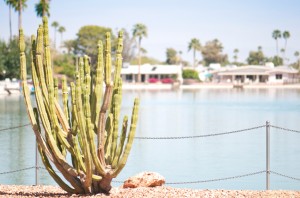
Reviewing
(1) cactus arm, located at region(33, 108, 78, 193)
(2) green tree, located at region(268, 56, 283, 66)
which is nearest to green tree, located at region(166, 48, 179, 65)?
(2) green tree, located at region(268, 56, 283, 66)

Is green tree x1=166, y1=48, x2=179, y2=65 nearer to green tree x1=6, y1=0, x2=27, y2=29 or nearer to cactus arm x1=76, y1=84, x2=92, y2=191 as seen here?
green tree x1=6, y1=0, x2=27, y2=29

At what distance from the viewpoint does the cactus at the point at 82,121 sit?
34.9ft

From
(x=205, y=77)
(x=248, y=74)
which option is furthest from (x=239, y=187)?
(x=205, y=77)

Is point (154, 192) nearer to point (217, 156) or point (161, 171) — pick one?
point (161, 171)

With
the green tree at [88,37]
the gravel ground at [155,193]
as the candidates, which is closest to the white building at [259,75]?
the green tree at [88,37]

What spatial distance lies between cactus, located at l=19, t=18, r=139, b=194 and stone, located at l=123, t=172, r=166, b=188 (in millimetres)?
1300

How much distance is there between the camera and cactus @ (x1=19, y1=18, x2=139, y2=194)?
10633mm

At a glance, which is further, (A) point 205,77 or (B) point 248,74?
(A) point 205,77

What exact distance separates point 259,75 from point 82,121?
124 m

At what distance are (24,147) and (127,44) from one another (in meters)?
122

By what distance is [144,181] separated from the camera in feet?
41.0

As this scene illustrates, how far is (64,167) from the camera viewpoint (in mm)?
11023

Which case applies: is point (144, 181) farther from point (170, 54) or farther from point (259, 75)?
point (170, 54)

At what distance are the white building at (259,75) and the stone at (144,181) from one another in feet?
383
